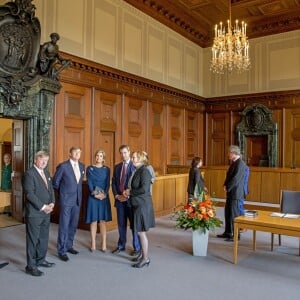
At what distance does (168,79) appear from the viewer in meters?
10.2

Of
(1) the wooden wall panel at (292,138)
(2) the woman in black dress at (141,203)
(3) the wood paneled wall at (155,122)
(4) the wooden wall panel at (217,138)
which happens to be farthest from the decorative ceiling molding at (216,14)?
(2) the woman in black dress at (141,203)

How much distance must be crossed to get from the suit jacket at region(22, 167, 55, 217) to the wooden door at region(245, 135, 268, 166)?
862 centimetres

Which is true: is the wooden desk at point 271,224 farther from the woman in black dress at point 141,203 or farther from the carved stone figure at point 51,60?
the carved stone figure at point 51,60

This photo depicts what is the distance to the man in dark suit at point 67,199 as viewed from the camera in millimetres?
4191

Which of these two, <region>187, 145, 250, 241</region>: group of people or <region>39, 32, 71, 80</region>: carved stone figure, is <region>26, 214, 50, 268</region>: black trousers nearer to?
<region>187, 145, 250, 241</region>: group of people

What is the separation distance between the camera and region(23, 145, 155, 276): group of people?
3645mm

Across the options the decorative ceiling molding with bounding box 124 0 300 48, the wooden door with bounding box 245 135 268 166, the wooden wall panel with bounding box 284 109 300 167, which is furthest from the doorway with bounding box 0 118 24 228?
the wooden wall panel with bounding box 284 109 300 167

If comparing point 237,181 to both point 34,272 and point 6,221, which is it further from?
point 6,221

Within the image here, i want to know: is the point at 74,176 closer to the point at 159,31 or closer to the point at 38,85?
the point at 38,85

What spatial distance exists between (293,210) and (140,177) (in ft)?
7.69

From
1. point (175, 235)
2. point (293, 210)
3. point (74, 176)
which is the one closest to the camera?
point (74, 176)

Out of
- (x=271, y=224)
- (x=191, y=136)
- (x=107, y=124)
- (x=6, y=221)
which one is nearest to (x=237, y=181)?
(x=271, y=224)

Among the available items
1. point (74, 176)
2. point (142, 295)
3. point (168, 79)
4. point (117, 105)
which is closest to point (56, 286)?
point (142, 295)

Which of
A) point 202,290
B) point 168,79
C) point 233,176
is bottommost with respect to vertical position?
point 202,290
